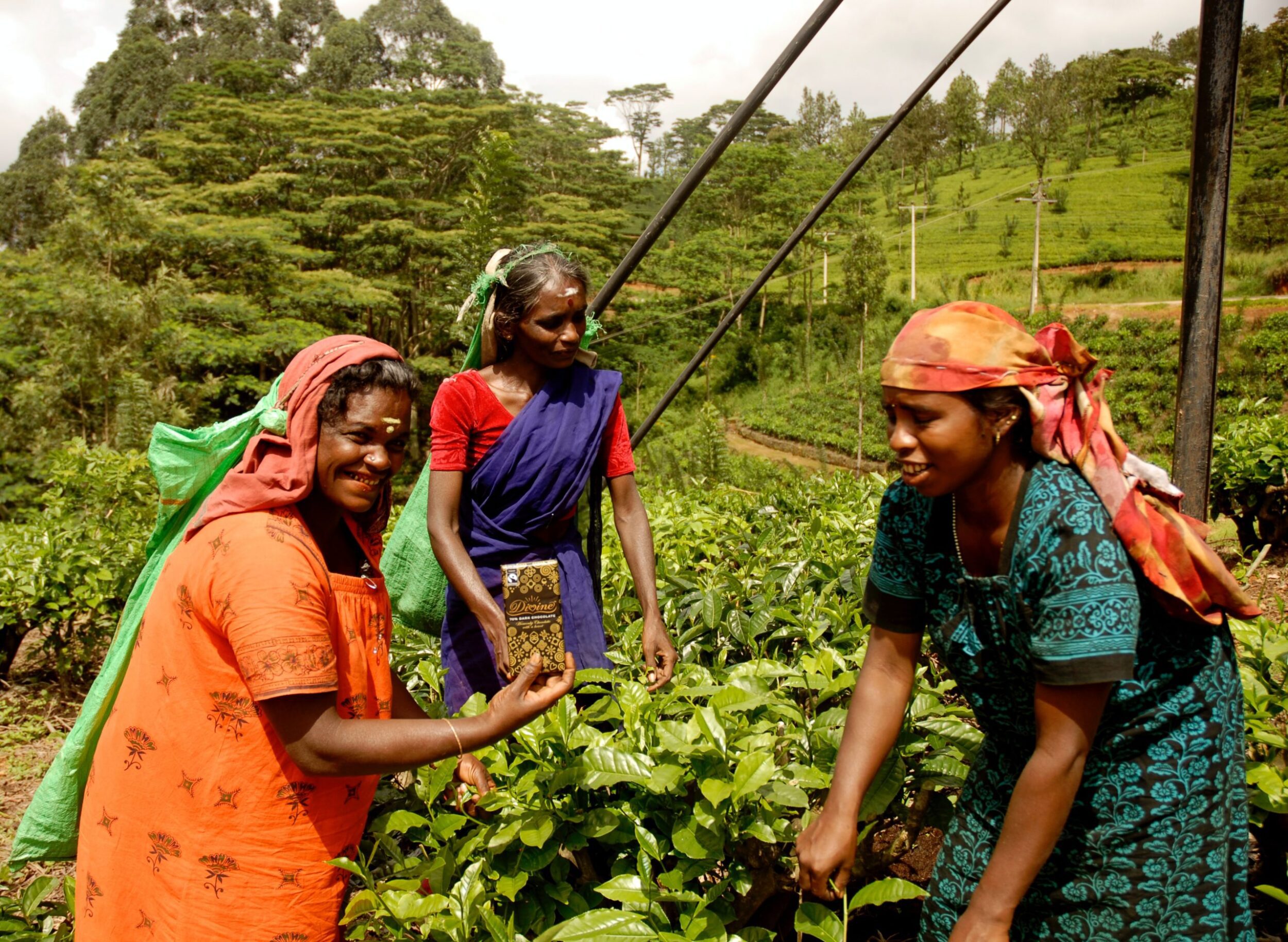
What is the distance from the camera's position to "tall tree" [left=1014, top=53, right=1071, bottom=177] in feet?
111

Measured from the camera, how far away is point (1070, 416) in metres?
1.24

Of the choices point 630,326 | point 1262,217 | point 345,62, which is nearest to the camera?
point 1262,217

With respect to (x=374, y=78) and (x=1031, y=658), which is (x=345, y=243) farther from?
(x=1031, y=658)

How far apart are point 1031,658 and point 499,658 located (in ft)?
3.70

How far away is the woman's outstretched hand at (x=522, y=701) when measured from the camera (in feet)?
4.73

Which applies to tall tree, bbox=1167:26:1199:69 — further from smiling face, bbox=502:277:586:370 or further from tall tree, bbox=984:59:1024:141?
smiling face, bbox=502:277:586:370

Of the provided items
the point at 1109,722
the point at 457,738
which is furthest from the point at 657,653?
the point at 1109,722

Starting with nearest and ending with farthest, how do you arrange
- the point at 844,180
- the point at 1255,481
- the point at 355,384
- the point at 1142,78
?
the point at 355,384
the point at 844,180
the point at 1255,481
the point at 1142,78

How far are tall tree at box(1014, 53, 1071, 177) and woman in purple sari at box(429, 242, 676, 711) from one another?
33369 millimetres

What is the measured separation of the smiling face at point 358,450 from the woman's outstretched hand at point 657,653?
93cm

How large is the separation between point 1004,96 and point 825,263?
2192 centimetres

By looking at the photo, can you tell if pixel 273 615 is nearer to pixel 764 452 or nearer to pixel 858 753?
pixel 858 753

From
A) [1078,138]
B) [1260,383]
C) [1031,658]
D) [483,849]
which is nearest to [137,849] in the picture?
[483,849]

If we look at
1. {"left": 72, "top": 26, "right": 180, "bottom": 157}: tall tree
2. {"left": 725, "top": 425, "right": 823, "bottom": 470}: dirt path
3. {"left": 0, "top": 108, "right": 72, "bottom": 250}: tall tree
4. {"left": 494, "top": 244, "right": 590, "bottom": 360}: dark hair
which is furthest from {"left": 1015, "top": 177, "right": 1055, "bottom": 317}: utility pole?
{"left": 0, "top": 108, "right": 72, "bottom": 250}: tall tree
